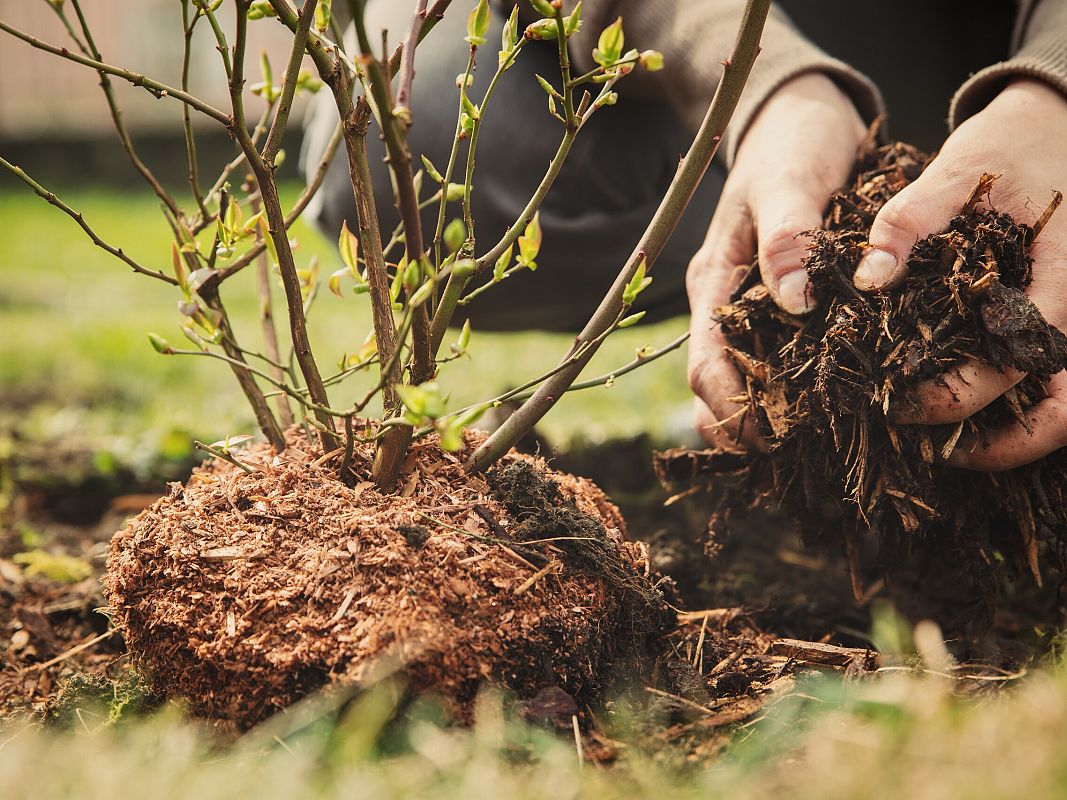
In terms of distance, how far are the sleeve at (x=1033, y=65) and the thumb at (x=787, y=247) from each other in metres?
0.46

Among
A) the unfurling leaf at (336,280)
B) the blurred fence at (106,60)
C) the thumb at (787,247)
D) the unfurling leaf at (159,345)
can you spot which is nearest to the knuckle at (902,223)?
the thumb at (787,247)

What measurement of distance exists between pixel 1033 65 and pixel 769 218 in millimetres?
554

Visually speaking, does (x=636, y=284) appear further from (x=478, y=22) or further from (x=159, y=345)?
(x=159, y=345)

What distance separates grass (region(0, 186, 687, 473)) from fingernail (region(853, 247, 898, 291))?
85cm

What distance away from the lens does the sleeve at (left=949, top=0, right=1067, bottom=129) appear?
1.51m

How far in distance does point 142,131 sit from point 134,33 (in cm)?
203

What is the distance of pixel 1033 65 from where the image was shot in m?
1.52

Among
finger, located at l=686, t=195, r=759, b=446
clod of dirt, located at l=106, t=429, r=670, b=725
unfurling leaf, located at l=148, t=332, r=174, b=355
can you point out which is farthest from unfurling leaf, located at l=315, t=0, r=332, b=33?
finger, located at l=686, t=195, r=759, b=446

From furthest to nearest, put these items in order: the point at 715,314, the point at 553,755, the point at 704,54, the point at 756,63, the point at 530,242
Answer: the point at 704,54 < the point at 756,63 < the point at 715,314 < the point at 530,242 < the point at 553,755

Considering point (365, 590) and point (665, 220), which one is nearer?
point (365, 590)

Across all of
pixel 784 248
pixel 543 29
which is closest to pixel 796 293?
pixel 784 248

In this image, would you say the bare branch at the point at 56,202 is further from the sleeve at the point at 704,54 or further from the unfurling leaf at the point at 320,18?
the sleeve at the point at 704,54

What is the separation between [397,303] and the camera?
4.23 feet

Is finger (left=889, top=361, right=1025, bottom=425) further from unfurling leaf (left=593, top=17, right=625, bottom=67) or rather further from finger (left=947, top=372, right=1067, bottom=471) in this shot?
unfurling leaf (left=593, top=17, right=625, bottom=67)
